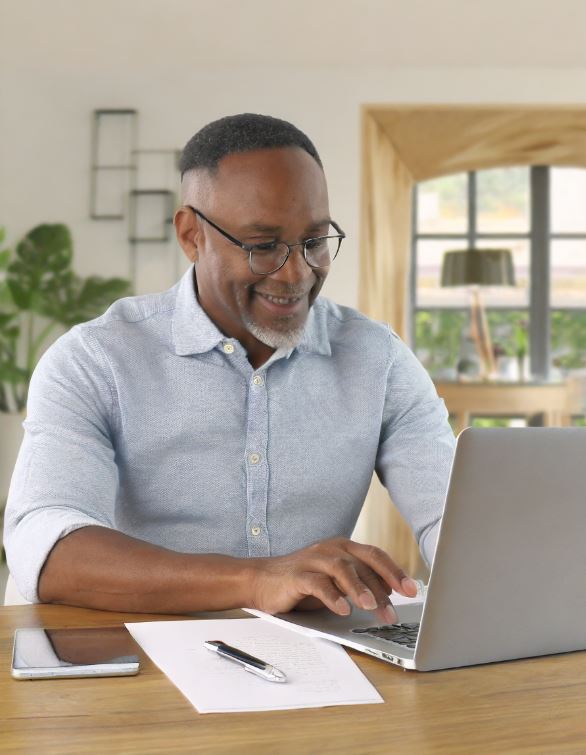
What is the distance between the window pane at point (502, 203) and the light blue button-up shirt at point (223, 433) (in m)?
5.82

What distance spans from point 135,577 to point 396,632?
332 millimetres

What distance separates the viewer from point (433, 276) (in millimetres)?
7340

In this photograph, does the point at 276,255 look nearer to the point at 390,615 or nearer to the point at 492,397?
the point at 390,615

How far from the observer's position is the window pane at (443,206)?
7324 mm

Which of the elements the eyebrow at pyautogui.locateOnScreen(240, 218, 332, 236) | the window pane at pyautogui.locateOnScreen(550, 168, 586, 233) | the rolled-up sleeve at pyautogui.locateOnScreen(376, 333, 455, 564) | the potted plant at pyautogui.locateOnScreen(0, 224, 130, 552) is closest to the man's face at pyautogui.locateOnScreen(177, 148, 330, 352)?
the eyebrow at pyautogui.locateOnScreen(240, 218, 332, 236)

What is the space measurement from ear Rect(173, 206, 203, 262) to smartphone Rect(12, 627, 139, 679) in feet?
2.60

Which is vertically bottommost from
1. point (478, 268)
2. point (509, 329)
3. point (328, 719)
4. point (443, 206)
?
point (328, 719)

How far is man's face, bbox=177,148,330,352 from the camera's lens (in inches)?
62.6

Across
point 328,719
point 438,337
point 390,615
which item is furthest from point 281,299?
point 438,337

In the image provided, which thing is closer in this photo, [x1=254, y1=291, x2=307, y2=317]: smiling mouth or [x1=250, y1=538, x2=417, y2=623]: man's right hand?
[x1=250, y1=538, x2=417, y2=623]: man's right hand

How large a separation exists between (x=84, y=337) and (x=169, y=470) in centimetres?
25

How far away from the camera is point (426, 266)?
7.36m

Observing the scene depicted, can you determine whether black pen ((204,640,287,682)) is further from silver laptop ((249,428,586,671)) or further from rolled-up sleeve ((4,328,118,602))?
rolled-up sleeve ((4,328,118,602))

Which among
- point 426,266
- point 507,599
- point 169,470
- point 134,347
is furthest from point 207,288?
point 426,266
